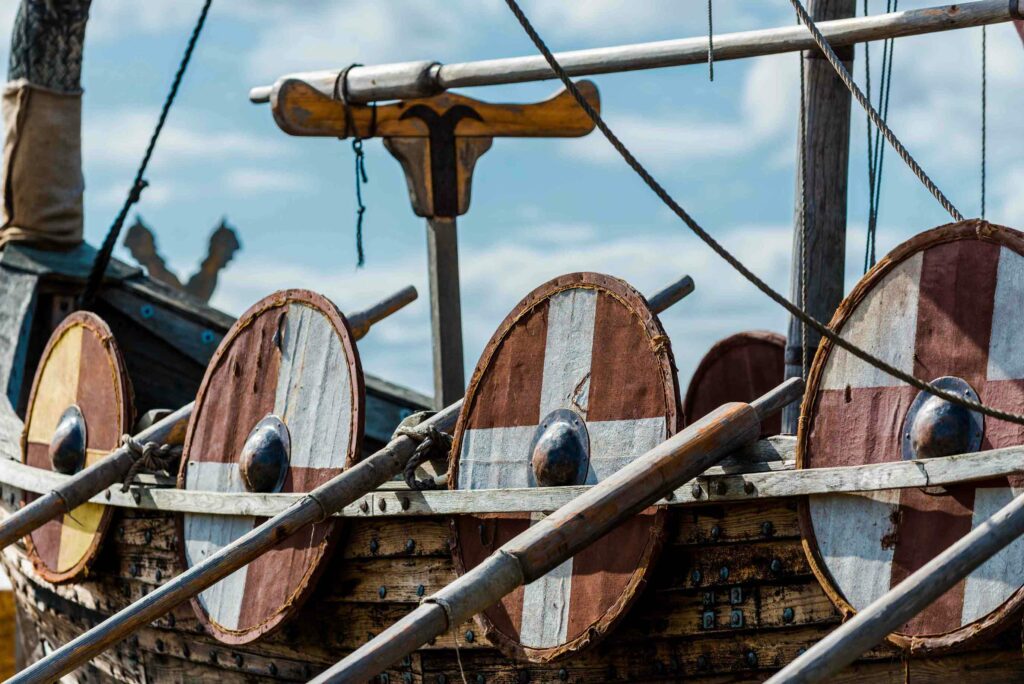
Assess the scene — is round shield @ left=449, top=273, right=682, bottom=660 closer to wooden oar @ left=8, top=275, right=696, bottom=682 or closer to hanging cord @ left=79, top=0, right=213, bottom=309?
wooden oar @ left=8, top=275, right=696, bottom=682

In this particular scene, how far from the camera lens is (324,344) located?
5000 mm

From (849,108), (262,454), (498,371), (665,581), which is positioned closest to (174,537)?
(262,454)

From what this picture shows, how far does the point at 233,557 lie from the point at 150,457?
3.62 feet

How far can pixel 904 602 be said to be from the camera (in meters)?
3.19

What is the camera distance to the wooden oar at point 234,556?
181 inches

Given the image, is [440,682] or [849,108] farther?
[849,108]

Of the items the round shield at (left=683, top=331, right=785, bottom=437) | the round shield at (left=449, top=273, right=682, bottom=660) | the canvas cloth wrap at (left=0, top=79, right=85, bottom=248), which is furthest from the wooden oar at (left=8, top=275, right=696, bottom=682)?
the canvas cloth wrap at (left=0, top=79, right=85, bottom=248)

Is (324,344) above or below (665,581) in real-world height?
above

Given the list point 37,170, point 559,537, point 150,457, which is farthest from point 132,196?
point 559,537

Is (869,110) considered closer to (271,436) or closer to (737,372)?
(271,436)

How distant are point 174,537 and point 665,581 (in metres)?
2.04

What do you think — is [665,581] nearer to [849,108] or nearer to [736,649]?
[736,649]

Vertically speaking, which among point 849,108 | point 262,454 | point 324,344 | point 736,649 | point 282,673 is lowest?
point 282,673

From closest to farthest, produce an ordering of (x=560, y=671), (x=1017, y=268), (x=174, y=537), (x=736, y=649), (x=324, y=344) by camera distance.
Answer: (x=1017, y=268) → (x=736, y=649) → (x=560, y=671) → (x=324, y=344) → (x=174, y=537)
